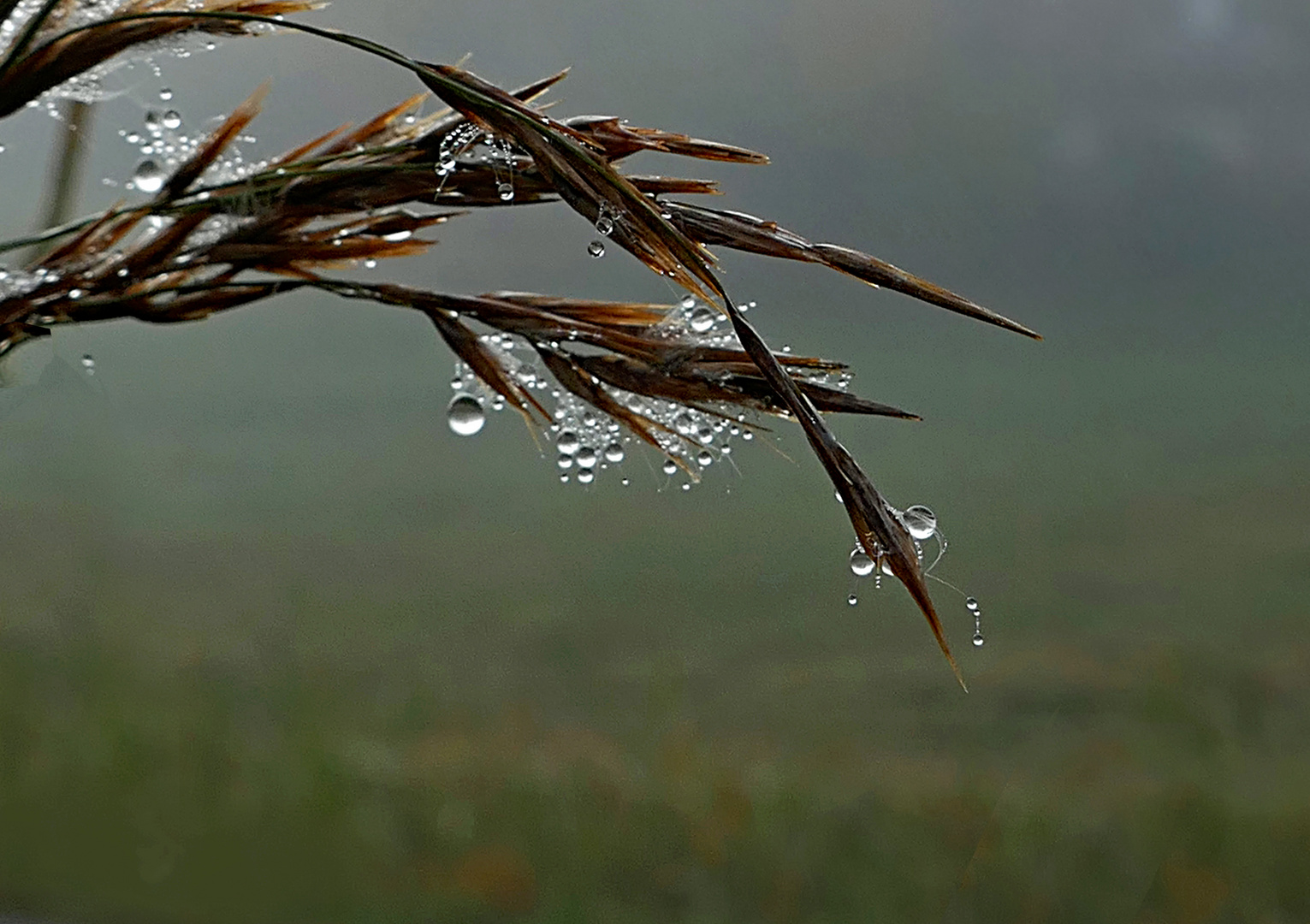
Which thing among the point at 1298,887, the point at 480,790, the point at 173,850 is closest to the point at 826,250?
the point at 1298,887

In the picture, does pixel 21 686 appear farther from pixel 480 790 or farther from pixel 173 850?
pixel 480 790

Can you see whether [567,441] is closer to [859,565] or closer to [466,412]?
[466,412]

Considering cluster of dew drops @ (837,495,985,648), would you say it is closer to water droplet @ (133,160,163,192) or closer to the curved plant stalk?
the curved plant stalk

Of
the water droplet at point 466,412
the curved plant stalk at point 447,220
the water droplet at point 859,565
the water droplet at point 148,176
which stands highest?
the water droplet at point 148,176

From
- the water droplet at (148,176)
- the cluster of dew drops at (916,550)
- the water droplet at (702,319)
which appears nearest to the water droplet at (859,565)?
the cluster of dew drops at (916,550)

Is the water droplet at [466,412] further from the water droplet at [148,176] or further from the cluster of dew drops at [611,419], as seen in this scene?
the water droplet at [148,176]

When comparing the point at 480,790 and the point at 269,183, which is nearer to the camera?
the point at 269,183
